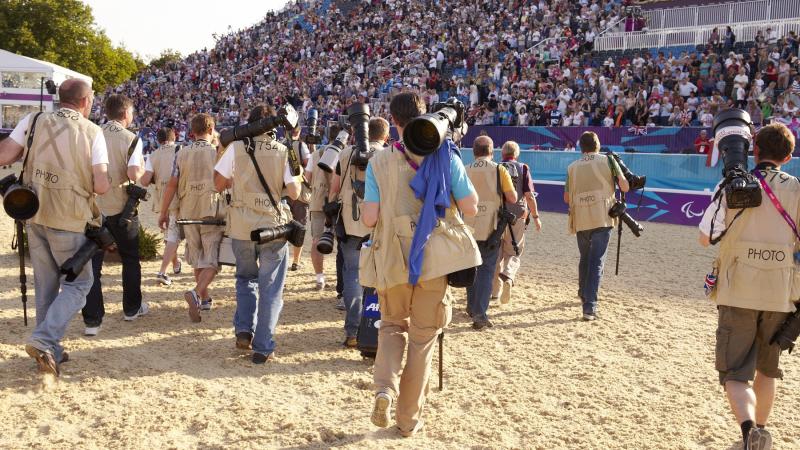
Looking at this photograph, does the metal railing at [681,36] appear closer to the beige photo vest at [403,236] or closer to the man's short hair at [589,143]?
the man's short hair at [589,143]

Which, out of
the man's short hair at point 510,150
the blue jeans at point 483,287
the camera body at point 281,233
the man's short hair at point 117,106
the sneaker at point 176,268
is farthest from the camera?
the sneaker at point 176,268

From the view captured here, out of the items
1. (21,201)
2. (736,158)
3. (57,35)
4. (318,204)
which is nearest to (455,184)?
(736,158)

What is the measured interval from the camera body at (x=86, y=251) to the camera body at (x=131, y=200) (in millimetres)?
888

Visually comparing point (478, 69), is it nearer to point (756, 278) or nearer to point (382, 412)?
point (756, 278)

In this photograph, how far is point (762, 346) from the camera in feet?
11.6

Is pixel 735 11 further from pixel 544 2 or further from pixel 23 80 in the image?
pixel 23 80

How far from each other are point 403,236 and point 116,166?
3.05 meters

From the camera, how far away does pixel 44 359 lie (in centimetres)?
426

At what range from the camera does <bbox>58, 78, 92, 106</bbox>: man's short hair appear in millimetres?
4375

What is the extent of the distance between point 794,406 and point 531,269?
4927 mm

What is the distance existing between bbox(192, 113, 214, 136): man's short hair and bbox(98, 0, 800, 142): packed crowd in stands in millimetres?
13011

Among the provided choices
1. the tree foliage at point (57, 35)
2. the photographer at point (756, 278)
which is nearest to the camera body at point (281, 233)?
the photographer at point (756, 278)

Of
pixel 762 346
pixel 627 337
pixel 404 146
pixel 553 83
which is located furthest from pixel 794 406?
pixel 553 83

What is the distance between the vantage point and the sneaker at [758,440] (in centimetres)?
332
